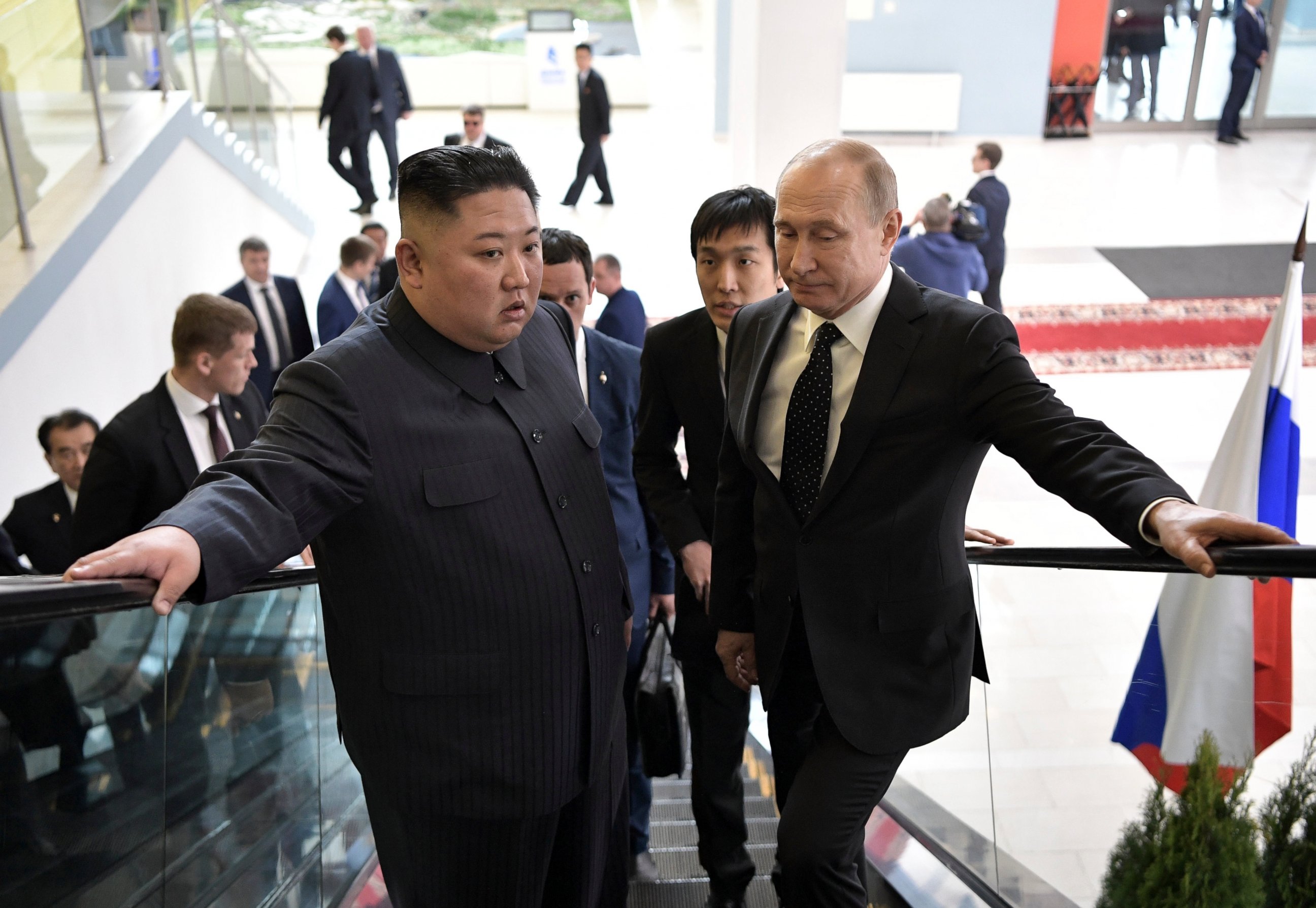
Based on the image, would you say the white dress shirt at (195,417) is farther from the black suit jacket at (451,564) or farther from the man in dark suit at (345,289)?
the man in dark suit at (345,289)

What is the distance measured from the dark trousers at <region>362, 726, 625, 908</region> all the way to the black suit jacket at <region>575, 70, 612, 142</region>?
39.1 ft

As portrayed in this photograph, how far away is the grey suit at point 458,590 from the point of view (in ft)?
5.72

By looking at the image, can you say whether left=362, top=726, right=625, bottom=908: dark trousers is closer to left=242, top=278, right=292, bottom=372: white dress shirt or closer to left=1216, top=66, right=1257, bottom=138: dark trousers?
left=242, top=278, right=292, bottom=372: white dress shirt

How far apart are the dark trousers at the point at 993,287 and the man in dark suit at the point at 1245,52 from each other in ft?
30.0

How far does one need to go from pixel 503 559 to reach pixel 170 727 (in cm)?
90

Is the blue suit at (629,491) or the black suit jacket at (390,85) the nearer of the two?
the blue suit at (629,491)

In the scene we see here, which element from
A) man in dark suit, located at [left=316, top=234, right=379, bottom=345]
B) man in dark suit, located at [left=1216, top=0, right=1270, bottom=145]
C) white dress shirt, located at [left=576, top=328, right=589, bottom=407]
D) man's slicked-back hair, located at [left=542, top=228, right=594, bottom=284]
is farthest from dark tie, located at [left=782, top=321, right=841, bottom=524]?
man in dark suit, located at [left=1216, top=0, right=1270, bottom=145]

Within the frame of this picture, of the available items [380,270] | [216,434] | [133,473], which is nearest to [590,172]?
[380,270]

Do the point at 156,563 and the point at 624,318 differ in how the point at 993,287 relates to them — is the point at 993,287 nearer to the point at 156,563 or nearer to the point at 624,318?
the point at 624,318

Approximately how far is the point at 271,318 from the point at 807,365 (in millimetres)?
5565

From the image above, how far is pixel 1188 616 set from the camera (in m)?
2.33

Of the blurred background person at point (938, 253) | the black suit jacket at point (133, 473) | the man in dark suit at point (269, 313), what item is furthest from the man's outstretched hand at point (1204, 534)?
the blurred background person at point (938, 253)

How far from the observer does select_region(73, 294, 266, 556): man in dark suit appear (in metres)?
3.44

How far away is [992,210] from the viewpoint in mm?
9531
